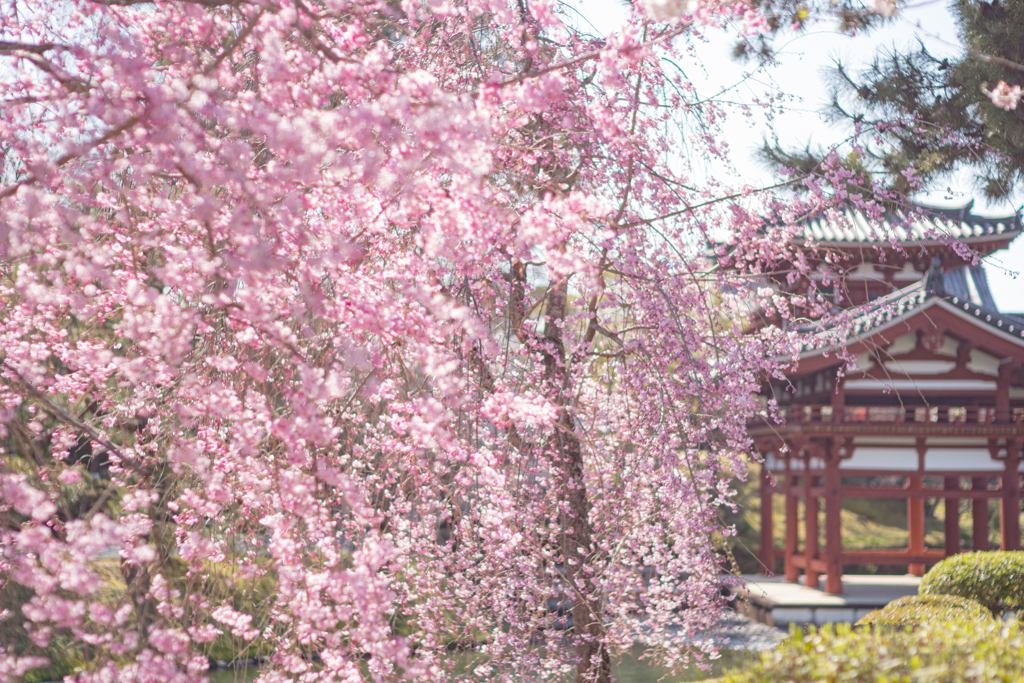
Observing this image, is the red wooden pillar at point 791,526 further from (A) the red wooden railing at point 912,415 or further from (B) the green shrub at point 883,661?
(B) the green shrub at point 883,661

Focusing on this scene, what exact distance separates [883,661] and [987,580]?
6.58 metres

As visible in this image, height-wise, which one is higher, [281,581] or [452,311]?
[452,311]

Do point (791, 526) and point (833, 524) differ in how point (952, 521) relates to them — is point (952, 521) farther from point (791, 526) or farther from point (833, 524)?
point (833, 524)

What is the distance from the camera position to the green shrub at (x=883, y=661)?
9.37 feet

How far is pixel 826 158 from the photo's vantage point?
4871 millimetres

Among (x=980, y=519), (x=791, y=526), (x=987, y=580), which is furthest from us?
(x=791, y=526)

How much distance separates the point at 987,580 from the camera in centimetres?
829

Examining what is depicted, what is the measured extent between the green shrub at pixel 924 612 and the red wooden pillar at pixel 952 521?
6.75 metres

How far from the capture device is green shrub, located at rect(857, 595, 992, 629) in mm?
5402

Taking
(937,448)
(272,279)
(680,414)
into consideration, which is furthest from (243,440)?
(937,448)

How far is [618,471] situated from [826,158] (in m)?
2.26

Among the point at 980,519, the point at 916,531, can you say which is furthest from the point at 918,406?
the point at 916,531

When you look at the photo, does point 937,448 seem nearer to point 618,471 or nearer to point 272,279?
point 618,471

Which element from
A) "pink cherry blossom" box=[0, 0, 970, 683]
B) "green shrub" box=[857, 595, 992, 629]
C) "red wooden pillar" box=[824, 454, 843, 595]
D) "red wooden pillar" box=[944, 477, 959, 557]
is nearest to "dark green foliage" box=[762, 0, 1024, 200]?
"pink cherry blossom" box=[0, 0, 970, 683]
